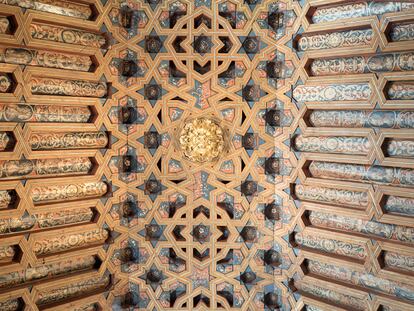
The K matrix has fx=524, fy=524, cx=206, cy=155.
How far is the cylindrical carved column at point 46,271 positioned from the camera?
4.44 m

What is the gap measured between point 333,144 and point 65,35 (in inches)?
101

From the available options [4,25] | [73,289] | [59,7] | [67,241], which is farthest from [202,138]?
[4,25]

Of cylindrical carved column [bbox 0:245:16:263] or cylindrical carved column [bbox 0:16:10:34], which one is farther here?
cylindrical carved column [bbox 0:245:16:263]

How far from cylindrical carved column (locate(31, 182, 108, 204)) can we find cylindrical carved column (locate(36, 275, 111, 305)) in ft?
2.59

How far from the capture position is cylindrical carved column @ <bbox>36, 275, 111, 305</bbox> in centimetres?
466

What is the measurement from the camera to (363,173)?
14.7ft

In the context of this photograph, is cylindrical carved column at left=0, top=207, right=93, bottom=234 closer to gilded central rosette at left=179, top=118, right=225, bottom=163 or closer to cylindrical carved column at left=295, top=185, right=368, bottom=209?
gilded central rosette at left=179, top=118, right=225, bottom=163

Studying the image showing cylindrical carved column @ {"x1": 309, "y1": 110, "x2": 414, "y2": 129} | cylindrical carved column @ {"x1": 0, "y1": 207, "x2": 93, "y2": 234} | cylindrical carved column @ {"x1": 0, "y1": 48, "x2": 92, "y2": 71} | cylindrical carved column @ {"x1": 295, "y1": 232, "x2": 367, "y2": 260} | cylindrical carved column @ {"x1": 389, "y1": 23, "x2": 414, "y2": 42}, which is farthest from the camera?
cylindrical carved column @ {"x1": 295, "y1": 232, "x2": 367, "y2": 260}

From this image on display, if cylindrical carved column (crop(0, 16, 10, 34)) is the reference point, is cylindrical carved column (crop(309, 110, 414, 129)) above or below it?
above

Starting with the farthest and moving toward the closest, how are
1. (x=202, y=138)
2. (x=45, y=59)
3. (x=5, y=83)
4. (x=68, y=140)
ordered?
(x=202, y=138) → (x=68, y=140) → (x=45, y=59) → (x=5, y=83)

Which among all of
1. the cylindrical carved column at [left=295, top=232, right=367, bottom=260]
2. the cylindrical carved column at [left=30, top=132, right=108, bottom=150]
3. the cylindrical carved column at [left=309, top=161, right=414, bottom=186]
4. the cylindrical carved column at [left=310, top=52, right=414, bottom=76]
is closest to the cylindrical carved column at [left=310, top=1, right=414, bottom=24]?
the cylindrical carved column at [left=310, top=52, right=414, bottom=76]

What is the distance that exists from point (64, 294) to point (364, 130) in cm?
305

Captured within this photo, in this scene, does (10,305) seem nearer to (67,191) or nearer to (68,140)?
(67,191)

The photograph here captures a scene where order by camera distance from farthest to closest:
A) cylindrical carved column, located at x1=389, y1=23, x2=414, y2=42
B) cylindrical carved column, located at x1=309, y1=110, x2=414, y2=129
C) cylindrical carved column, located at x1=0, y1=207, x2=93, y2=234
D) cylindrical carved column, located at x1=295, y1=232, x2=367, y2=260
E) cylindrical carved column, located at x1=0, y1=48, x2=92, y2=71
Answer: cylindrical carved column, located at x1=295, y1=232, x2=367, y2=260 < cylindrical carved column, located at x1=0, y1=207, x2=93, y2=234 < cylindrical carved column, located at x1=0, y1=48, x2=92, y2=71 < cylindrical carved column, located at x1=309, y1=110, x2=414, y2=129 < cylindrical carved column, located at x1=389, y1=23, x2=414, y2=42
